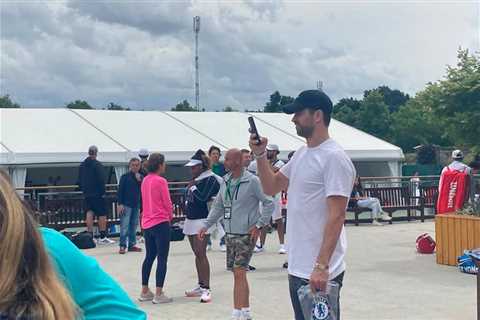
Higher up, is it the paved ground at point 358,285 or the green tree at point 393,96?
the green tree at point 393,96

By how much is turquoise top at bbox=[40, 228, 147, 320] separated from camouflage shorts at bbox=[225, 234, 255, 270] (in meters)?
4.62

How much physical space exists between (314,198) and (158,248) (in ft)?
13.2

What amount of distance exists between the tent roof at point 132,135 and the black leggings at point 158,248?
9.72 meters

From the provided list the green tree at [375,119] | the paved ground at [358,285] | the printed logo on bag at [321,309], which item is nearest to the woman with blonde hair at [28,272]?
the printed logo on bag at [321,309]

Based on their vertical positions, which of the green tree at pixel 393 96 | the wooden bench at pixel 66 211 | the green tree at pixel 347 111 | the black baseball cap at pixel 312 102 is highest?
the green tree at pixel 393 96

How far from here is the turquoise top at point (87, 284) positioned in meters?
1.54

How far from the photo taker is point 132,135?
1944cm

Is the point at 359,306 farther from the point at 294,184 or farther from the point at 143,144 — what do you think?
the point at 143,144

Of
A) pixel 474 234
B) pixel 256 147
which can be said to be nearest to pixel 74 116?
pixel 474 234

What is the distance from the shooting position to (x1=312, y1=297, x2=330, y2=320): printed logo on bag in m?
3.40

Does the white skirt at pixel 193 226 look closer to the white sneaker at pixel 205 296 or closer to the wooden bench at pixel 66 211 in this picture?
the white sneaker at pixel 205 296

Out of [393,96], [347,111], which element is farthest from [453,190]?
[393,96]

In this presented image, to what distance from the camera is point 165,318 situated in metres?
6.68

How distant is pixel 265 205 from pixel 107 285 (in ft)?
16.3
